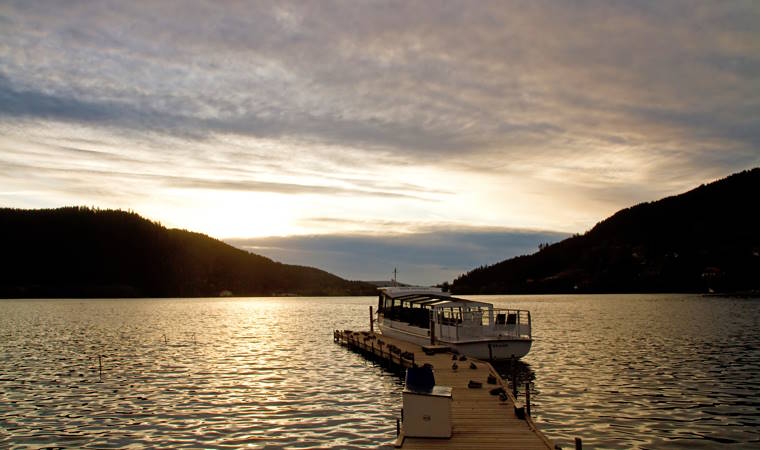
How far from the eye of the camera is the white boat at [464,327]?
38.5m

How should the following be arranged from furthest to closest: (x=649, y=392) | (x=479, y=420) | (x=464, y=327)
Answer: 1. (x=464, y=327)
2. (x=649, y=392)
3. (x=479, y=420)

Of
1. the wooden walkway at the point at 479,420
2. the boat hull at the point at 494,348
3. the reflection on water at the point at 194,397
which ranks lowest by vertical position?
the reflection on water at the point at 194,397

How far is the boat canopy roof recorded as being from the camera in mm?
41344

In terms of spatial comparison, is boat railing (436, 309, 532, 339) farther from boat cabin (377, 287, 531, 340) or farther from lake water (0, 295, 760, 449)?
lake water (0, 295, 760, 449)

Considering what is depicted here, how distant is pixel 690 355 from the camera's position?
44.5 meters

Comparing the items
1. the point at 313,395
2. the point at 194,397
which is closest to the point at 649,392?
the point at 313,395

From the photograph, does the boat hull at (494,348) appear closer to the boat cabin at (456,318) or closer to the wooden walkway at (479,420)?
the boat cabin at (456,318)

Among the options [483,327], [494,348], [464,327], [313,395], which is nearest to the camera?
[313,395]

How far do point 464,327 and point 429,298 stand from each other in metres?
7.79

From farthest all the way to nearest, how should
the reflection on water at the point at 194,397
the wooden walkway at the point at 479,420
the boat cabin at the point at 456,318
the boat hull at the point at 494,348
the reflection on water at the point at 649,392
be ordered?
1. the boat cabin at the point at 456,318
2. the boat hull at the point at 494,348
3. the reflection on water at the point at 194,397
4. the reflection on water at the point at 649,392
5. the wooden walkway at the point at 479,420

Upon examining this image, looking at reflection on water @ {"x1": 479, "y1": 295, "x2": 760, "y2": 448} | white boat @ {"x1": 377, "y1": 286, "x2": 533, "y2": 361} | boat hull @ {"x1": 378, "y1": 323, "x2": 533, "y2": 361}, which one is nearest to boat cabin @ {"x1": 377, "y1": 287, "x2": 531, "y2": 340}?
white boat @ {"x1": 377, "y1": 286, "x2": 533, "y2": 361}

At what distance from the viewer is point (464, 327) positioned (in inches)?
1571

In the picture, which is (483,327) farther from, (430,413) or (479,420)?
(430,413)

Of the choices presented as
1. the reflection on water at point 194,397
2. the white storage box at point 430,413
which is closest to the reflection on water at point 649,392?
the white storage box at point 430,413
